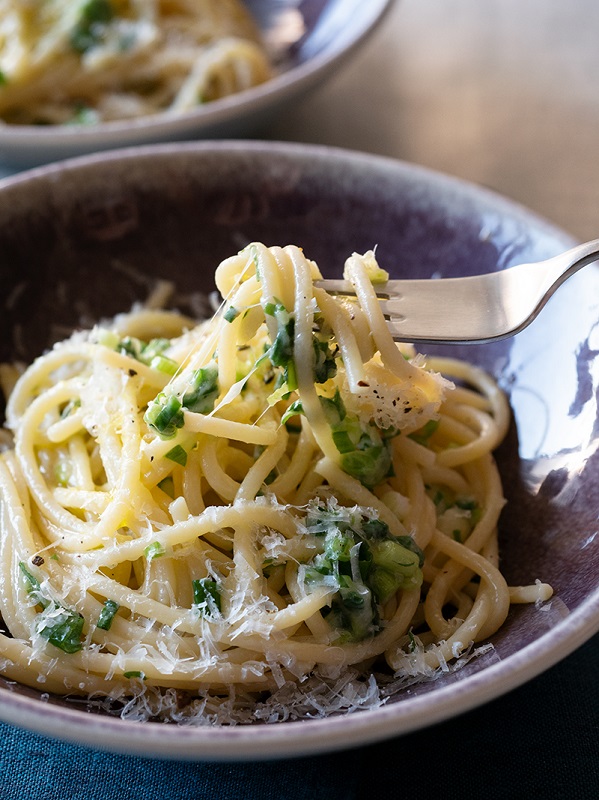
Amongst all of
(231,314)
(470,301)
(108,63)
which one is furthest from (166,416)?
(108,63)

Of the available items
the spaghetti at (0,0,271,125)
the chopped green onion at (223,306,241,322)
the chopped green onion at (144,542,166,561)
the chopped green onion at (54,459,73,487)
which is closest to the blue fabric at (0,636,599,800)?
the chopped green onion at (144,542,166,561)

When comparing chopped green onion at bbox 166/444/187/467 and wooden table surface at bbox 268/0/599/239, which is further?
wooden table surface at bbox 268/0/599/239

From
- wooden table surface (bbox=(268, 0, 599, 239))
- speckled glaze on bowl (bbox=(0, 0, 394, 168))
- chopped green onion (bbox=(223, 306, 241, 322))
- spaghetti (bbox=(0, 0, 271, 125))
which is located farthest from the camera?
wooden table surface (bbox=(268, 0, 599, 239))

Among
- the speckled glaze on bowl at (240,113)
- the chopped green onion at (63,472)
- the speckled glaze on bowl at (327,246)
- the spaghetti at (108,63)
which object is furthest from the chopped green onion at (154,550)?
the spaghetti at (108,63)

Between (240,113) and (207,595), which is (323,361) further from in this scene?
(240,113)

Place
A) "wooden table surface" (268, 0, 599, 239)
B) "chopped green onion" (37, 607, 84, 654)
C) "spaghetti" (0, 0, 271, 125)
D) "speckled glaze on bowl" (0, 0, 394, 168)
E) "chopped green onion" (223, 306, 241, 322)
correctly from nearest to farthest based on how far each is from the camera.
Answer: "chopped green onion" (37, 607, 84, 654), "chopped green onion" (223, 306, 241, 322), "speckled glaze on bowl" (0, 0, 394, 168), "spaghetti" (0, 0, 271, 125), "wooden table surface" (268, 0, 599, 239)

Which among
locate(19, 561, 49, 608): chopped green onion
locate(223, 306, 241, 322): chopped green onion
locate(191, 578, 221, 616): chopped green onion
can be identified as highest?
locate(223, 306, 241, 322): chopped green onion

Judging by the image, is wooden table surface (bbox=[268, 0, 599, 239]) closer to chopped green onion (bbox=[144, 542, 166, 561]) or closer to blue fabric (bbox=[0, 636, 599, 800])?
blue fabric (bbox=[0, 636, 599, 800])
